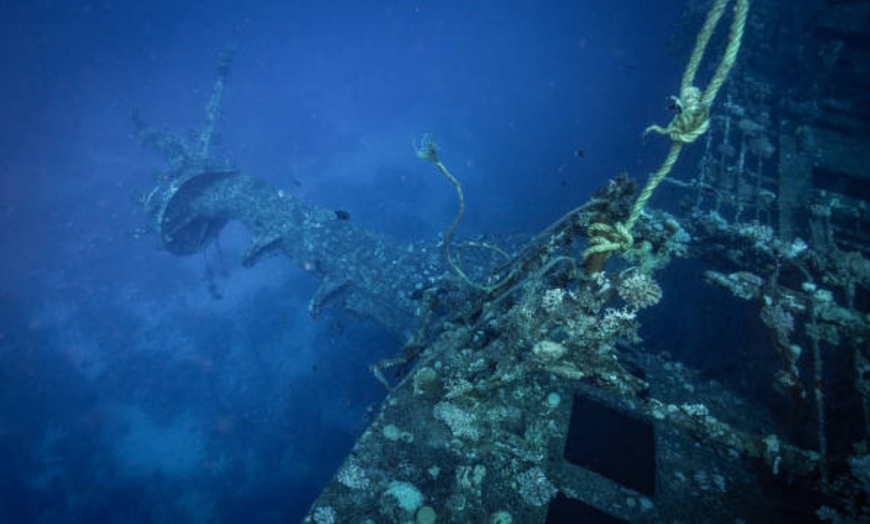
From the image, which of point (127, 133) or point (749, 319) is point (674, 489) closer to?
point (749, 319)

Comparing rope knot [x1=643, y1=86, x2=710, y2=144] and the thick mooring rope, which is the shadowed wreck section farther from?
rope knot [x1=643, y1=86, x2=710, y2=144]

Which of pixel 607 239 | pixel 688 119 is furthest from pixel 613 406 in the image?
pixel 688 119

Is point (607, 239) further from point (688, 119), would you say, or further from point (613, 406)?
point (613, 406)

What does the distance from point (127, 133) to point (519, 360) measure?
3675 centimetres

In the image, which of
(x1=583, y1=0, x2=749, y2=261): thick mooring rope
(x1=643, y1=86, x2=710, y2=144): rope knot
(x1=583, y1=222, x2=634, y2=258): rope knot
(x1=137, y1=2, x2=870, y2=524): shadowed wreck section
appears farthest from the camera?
(x1=137, y1=2, x2=870, y2=524): shadowed wreck section

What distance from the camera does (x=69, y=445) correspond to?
10297mm

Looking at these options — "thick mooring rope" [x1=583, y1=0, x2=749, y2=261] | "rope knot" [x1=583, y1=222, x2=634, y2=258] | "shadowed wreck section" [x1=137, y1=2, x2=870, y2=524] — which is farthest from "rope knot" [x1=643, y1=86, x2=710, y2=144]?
"shadowed wreck section" [x1=137, y1=2, x2=870, y2=524]

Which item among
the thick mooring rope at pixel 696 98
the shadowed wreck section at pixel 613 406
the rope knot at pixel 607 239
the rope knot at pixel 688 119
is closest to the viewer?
the thick mooring rope at pixel 696 98

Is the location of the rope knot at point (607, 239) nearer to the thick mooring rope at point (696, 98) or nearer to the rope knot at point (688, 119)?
the thick mooring rope at point (696, 98)

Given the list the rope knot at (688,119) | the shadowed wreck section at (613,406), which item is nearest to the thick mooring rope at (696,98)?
the rope knot at (688,119)

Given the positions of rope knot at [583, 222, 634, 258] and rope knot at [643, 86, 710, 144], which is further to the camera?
rope knot at [583, 222, 634, 258]

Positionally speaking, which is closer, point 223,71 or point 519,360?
point 519,360

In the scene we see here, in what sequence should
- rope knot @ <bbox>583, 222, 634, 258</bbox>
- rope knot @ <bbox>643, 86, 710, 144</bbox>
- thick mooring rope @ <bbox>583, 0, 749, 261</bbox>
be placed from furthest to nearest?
rope knot @ <bbox>583, 222, 634, 258</bbox> < rope knot @ <bbox>643, 86, 710, 144</bbox> < thick mooring rope @ <bbox>583, 0, 749, 261</bbox>

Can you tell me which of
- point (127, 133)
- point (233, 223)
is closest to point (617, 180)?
point (233, 223)
